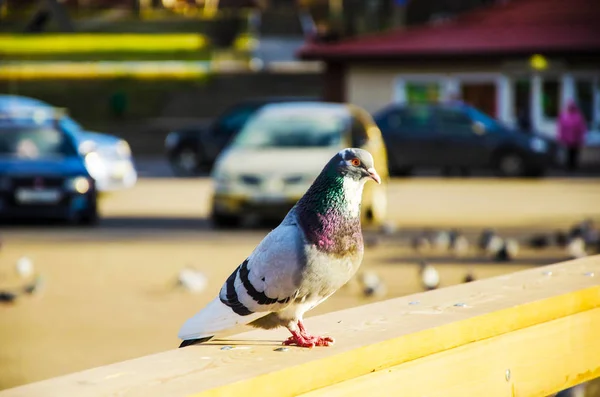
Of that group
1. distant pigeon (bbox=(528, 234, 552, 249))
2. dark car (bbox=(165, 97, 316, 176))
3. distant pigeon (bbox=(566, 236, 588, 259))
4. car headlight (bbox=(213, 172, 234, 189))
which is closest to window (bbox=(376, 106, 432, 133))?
dark car (bbox=(165, 97, 316, 176))

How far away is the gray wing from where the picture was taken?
411 cm

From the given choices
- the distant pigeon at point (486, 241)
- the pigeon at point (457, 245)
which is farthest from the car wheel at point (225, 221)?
the distant pigeon at point (486, 241)

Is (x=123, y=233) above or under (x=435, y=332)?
under

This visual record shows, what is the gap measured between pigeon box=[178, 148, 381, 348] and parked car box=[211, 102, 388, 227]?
542 inches

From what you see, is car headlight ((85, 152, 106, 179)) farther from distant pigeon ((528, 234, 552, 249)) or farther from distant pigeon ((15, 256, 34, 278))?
distant pigeon ((15, 256, 34, 278))

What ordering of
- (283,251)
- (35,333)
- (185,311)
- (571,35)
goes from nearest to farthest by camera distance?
(283,251) < (35,333) < (185,311) < (571,35)

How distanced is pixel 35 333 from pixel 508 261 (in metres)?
6.07

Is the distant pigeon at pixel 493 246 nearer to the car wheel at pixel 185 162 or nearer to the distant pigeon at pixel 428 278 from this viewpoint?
the distant pigeon at pixel 428 278

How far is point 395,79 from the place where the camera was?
4109 cm

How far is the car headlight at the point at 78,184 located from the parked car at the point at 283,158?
1.98 m

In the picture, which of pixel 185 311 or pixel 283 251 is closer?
pixel 283 251

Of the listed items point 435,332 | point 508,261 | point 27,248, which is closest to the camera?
point 435,332

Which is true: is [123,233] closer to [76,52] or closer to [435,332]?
[435,332]

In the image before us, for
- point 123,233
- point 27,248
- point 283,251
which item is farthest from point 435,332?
point 123,233
